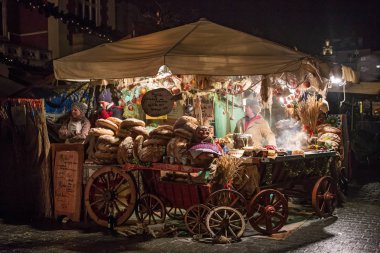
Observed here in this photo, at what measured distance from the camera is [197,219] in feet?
23.0

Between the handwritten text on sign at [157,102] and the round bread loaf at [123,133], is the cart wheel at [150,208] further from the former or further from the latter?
the handwritten text on sign at [157,102]

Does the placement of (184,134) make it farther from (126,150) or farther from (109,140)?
(109,140)

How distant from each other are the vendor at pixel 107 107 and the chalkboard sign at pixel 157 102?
6.91 ft

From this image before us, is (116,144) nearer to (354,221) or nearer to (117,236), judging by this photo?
(117,236)

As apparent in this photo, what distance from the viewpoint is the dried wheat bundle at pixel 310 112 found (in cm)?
1016

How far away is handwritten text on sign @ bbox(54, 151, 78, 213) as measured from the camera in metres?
8.34

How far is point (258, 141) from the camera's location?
9555mm

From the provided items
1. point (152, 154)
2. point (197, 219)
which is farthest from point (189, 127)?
point (197, 219)

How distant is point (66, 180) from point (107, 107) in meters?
2.41

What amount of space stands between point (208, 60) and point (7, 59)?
25.0ft

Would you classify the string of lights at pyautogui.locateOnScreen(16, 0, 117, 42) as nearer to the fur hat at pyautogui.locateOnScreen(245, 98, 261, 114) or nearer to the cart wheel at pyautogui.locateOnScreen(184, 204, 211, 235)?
the fur hat at pyautogui.locateOnScreen(245, 98, 261, 114)

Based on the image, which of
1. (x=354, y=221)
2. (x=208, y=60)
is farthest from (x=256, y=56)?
(x=354, y=221)

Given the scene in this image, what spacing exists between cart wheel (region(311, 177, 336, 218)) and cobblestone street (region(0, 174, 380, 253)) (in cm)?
26

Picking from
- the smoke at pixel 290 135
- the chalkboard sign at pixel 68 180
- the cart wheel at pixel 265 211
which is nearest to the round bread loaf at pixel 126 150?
the chalkboard sign at pixel 68 180
